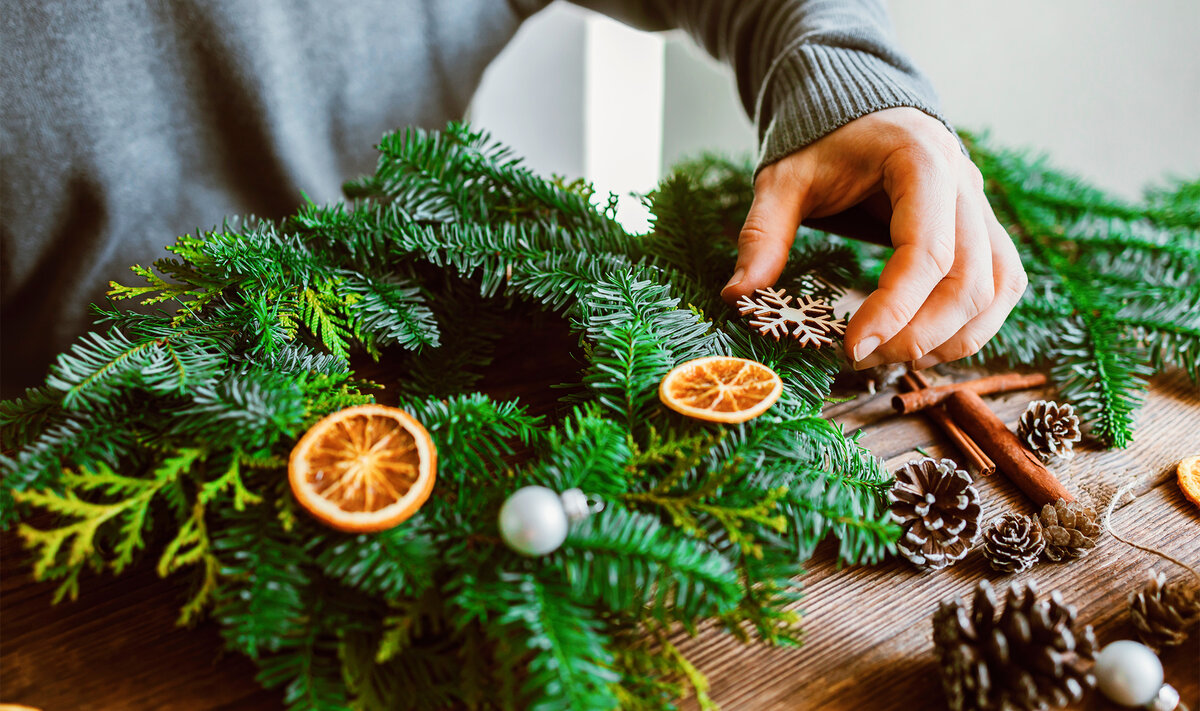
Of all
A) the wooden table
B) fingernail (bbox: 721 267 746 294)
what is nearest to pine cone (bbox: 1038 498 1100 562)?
the wooden table

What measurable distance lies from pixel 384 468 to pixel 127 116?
0.84 metres

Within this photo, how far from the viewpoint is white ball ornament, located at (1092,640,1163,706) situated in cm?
48

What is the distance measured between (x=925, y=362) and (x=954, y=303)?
116mm

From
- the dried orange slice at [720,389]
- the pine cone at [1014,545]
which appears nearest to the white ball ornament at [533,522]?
the dried orange slice at [720,389]

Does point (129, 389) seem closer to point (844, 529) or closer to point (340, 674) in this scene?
point (340, 674)

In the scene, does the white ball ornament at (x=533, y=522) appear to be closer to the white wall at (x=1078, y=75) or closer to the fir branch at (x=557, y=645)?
the fir branch at (x=557, y=645)

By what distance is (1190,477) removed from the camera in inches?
27.2

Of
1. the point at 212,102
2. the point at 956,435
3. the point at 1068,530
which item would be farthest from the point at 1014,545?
the point at 212,102

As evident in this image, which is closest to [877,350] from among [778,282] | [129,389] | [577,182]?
[778,282]

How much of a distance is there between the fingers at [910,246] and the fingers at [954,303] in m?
0.01

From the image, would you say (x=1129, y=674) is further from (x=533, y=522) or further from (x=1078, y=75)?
(x=1078, y=75)

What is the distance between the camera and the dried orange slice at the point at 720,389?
544mm

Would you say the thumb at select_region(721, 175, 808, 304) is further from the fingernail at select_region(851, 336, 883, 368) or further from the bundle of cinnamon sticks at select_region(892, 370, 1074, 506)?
the bundle of cinnamon sticks at select_region(892, 370, 1074, 506)

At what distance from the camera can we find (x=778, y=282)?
787 mm
